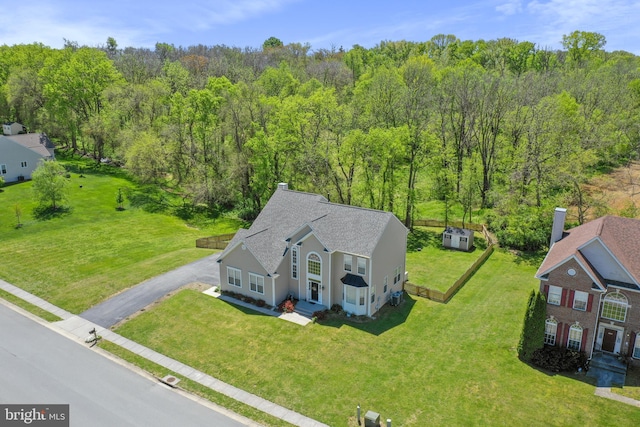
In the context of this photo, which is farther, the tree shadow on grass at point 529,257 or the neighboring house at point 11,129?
the neighboring house at point 11,129

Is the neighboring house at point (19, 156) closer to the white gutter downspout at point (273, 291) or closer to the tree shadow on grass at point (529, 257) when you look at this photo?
the white gutter downspout at point (273, 291)

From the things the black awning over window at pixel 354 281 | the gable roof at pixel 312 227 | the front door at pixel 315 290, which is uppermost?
the gable roof at pixel 312 227

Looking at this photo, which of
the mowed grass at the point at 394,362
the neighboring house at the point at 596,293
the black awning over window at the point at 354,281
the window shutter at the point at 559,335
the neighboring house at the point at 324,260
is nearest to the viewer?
the mowed grass at the point at 394,362

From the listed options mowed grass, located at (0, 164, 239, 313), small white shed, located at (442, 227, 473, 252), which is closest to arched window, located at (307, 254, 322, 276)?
mowed grass, located at (0, 164, 239, 313)

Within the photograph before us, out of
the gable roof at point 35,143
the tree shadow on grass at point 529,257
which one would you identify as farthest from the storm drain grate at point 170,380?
the gable roof at point 35,143

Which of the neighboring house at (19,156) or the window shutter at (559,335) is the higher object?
the neighboring house at (19,156)

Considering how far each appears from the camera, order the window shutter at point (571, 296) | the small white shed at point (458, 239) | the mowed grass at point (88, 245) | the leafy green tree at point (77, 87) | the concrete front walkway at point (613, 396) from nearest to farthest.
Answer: the concrete front walkway at point (613, 396) → the window shutter at point (571, 296) → the mowed grass at point (88, 245) → the small white shed at point (458, 239) → the leafy green tree at point (77, 87)

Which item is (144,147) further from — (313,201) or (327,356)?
(327,356)
